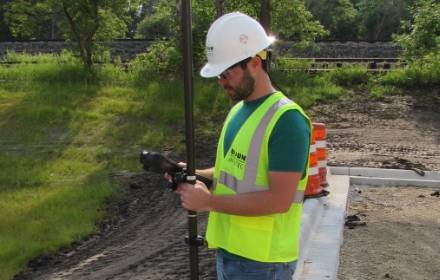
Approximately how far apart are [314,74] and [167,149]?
26.4 ft

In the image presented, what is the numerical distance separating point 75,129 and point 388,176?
7.13m

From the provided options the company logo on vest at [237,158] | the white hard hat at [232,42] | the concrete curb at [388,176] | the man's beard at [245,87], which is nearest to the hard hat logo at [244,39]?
the white hard hat at [232,42]

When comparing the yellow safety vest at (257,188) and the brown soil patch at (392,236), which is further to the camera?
the brown soil patch at (392,236)

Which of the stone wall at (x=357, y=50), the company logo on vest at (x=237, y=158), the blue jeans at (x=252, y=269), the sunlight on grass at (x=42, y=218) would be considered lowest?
the sunlight on grass at (x=42, y=218)

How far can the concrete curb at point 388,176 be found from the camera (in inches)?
313

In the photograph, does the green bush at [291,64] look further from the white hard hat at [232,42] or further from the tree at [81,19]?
the white hard hat at [232,42]

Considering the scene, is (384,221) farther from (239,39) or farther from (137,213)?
(239,39)

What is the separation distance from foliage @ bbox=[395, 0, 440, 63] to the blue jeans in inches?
605

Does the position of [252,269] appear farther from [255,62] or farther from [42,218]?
[42,218]

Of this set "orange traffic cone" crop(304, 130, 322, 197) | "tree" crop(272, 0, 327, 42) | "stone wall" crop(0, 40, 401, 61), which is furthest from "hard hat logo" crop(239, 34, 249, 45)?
"stone wall" crop(0, 40, 401, 61)

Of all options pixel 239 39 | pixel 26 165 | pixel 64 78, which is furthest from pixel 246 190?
pixel 64 78

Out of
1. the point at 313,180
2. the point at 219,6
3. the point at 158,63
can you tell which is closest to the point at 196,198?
the point at 313,180

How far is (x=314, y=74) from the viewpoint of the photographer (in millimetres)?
17844

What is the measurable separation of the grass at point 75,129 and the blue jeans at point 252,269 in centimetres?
408
